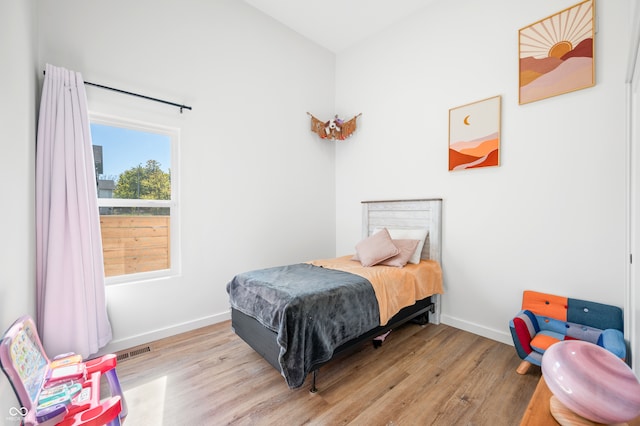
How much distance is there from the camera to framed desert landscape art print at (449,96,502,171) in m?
2.50

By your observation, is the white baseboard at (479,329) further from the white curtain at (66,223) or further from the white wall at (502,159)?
the white curtain at (66,223)

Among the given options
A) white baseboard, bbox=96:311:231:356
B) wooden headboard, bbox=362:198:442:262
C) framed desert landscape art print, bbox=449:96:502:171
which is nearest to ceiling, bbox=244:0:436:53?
framed desert landscape art print, bbox=449:96:502:171

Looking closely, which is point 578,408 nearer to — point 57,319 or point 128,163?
point 57,319

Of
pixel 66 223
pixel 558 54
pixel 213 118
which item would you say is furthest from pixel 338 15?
pixel 66 223

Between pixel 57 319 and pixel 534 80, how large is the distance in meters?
4.16

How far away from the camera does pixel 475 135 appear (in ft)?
8.62

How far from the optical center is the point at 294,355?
167cm

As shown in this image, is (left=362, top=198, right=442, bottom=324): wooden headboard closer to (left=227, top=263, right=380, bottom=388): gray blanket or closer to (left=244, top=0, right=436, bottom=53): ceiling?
(left=227, top=263, right=380, bottom=388): gray blanket

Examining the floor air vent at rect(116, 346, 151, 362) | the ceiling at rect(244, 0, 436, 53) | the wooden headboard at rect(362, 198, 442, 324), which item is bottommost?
the floor air vent at rect(116, 346, 151, 362)

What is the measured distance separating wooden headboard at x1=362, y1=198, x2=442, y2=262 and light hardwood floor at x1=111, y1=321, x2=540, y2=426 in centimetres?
96

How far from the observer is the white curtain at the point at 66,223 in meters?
1.87

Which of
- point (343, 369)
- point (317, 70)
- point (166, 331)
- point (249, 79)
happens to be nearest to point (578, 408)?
point (343, 369)

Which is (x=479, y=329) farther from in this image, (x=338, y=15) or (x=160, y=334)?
(x=338, y=15)

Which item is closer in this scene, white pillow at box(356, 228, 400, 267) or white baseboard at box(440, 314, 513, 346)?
white baseboard at box(440, 314, 513, 346)
